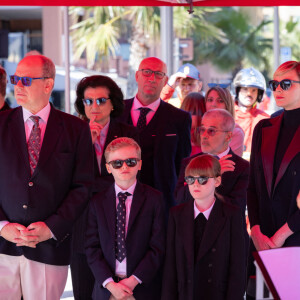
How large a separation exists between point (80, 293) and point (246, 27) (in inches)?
259

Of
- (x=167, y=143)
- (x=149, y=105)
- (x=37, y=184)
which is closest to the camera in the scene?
(x=37, y=184)

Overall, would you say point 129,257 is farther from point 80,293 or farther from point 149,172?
point 149,172

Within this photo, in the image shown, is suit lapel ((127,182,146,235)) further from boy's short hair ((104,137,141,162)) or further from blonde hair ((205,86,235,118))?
blonde hair ((205,86,235,118))

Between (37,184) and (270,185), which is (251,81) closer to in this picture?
(270,185)

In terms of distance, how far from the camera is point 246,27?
9.74 metres

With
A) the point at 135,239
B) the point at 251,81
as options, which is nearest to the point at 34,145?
the point at 135,239

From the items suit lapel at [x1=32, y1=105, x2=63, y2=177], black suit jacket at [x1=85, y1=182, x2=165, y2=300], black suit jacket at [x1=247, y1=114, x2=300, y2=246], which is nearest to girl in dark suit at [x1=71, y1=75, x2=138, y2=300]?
black suit jacket at [x1=85, y1=182, x2=165, y2=300]

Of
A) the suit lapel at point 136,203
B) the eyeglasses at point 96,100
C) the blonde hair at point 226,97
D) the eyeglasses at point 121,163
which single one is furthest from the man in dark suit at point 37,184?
the blonde hair at point 226,97

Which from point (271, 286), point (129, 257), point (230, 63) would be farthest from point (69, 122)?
point (230, 63)

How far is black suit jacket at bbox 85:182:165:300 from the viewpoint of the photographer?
142 inches

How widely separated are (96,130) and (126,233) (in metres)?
0.69

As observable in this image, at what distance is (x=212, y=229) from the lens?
3.59 m

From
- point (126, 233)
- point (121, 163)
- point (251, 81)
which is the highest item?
point (251, 81)

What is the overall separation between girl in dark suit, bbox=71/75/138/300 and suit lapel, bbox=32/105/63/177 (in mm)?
483
